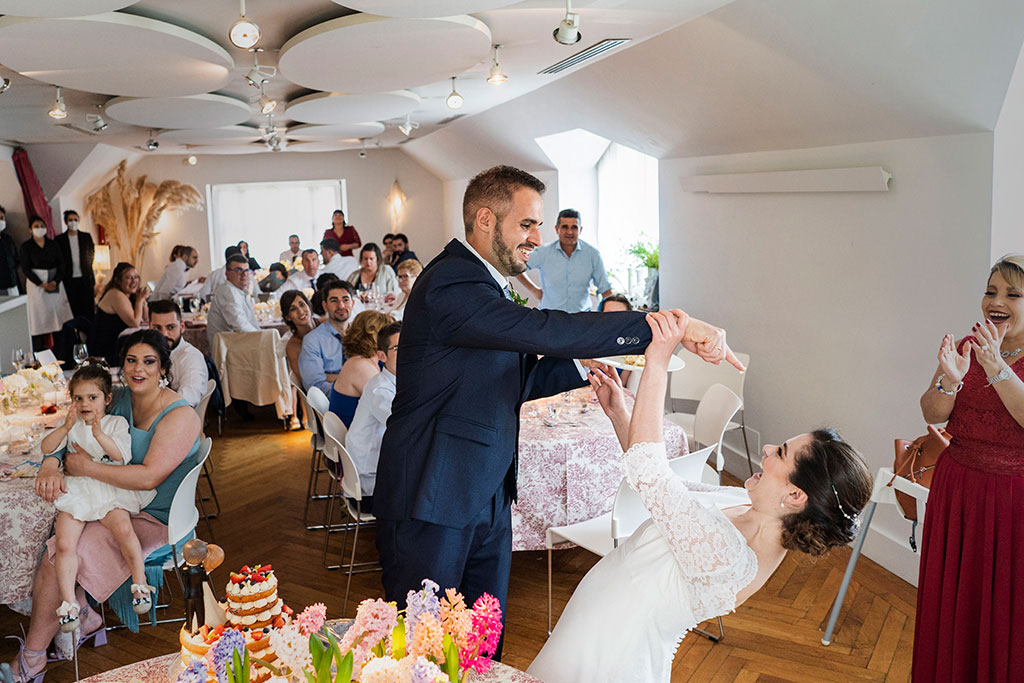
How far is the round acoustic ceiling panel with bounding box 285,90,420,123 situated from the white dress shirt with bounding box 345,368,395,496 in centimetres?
347

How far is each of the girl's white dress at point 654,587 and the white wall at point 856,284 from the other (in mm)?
2669

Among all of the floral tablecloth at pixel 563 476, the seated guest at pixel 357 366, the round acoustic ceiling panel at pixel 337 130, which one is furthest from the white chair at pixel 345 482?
the round acoustic ceiling panel at pixel 337 130

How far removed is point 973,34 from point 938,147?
789 millimetres

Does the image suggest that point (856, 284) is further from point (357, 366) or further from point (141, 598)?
point (141, 598)

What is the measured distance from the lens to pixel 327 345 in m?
5.61

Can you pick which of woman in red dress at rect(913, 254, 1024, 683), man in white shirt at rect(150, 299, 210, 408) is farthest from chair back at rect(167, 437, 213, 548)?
woman in red dress at rect(913, 254, 1024, 683)

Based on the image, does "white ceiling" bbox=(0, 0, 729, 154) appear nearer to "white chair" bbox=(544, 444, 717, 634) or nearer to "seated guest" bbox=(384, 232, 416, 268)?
"white chair" bbox=(544, 444, 717, 634)

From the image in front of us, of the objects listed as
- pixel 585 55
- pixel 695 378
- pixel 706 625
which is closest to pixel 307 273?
pixel 585 55

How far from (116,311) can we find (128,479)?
173 inches

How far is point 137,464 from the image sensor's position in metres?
3.47

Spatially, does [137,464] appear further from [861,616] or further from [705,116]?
[705,116]

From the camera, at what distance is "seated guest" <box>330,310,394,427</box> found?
441 cm

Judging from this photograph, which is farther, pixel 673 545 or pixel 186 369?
pixel 186 369

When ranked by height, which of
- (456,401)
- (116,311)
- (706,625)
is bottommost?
(706,625)
